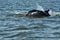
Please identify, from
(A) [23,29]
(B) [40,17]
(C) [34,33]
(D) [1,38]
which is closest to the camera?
(D) [1,38]

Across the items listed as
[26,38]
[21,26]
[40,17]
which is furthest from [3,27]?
[40,17]

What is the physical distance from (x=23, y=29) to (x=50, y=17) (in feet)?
18.4

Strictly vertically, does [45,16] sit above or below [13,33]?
above

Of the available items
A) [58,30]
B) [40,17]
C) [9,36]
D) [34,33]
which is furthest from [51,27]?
[40,17]

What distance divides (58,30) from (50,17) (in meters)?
5.84

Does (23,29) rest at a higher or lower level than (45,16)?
lower

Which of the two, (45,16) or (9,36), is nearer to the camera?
(9,36)

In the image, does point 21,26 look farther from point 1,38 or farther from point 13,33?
point 1,38

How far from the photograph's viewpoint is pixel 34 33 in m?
14.4

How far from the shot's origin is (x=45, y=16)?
2134 centimetres

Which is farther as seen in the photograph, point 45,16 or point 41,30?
point 45,16

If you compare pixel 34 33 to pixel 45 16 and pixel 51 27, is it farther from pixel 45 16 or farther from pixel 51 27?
pixel 45 16

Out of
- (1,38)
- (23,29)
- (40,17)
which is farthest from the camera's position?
(40,17)

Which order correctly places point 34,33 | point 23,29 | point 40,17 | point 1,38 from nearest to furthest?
point 1,38, point 34,33, point 23,29, point 40,17
